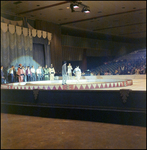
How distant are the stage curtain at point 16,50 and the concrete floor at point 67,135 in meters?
6.42

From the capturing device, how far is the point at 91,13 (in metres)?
12.0

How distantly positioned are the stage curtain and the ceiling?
4.41 feet

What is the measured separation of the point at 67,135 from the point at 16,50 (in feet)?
29.2

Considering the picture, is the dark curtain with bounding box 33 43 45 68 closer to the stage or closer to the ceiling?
the ceiling

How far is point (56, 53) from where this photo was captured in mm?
14672

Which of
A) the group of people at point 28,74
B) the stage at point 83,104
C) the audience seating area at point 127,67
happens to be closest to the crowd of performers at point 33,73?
the group of people at point 28,74

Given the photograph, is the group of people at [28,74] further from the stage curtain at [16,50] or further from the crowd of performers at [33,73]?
the stage curtain at [16,50]

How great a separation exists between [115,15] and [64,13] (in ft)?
11.2

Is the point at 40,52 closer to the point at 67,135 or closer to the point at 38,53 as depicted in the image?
the point at 38,53

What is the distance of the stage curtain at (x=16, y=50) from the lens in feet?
33.9

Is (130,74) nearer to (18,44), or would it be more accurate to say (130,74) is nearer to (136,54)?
(136,54)

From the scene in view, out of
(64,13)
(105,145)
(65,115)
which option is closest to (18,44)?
(64,13)

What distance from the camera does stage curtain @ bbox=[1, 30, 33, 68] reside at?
10320 millimetres

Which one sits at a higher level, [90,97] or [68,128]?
[90,97]
